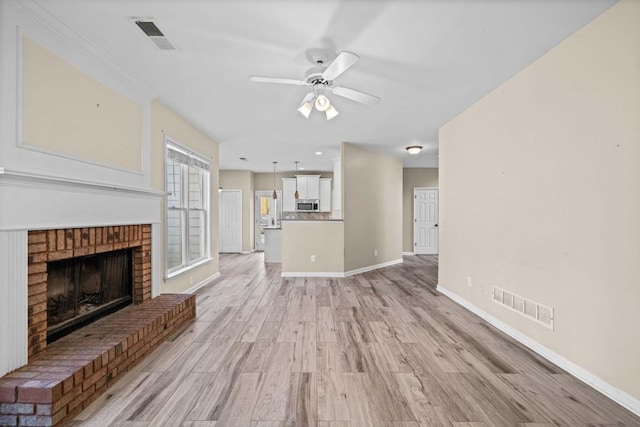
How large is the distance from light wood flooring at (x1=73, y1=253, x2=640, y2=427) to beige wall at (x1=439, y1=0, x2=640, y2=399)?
409 millimetres

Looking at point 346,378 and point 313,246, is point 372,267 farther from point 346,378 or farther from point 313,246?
point 346,378

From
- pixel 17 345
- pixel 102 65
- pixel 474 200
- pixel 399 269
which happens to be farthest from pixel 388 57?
pixel 399 269

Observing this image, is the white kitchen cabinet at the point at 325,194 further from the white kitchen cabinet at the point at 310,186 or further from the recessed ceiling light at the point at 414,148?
the recessed ceiling light at the point at 414,148

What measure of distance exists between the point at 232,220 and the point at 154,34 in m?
7.09

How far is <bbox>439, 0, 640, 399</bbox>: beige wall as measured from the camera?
6.00ft

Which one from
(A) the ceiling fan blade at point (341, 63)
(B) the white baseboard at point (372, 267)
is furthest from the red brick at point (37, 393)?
(B) the white baseboard at point (372, 267)

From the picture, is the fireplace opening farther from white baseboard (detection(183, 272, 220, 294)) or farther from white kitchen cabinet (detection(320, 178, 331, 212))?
white kitchen cabinet (detection(320, 178, 331, 212))

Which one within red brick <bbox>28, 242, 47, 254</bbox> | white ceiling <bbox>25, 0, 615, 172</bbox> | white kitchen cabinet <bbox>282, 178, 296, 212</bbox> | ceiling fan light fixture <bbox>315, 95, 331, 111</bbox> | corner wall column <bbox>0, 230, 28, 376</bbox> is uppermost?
white ceiling <bbox>25, 0, 615, 172</bbox>

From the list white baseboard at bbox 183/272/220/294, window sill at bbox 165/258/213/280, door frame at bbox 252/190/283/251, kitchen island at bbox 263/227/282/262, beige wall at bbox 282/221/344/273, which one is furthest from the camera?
door frame at bbox 252/190/283/251

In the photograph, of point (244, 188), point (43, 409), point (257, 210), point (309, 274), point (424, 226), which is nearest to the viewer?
point (43, 409)

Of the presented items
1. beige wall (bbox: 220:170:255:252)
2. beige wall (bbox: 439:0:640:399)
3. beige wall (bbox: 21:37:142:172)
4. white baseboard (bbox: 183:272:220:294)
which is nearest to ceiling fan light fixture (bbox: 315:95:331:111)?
beige wall (bbox: 439:0:640:399)

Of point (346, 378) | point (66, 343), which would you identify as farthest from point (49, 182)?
point (346, 378)

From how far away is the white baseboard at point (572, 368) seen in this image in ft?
5.96

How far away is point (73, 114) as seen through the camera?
2.31 metres
